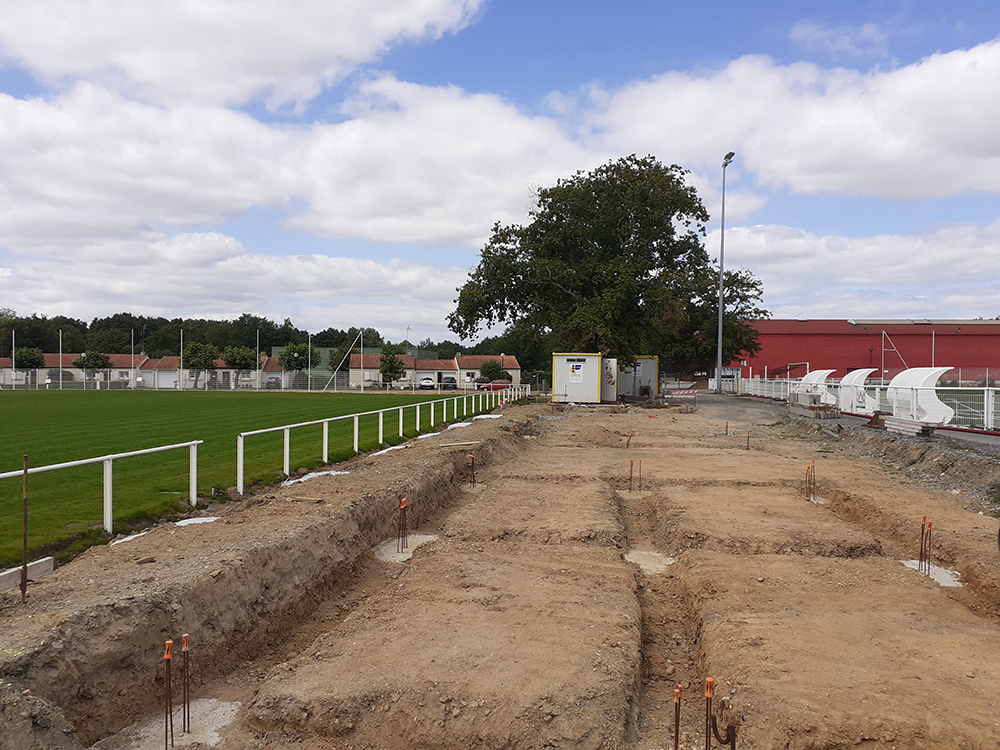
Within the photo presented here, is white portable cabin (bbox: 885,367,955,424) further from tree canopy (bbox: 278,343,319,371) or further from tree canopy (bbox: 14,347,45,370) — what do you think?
tree canopy (bbox: 14,347,45,370)

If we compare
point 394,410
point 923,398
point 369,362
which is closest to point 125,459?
point 394,410

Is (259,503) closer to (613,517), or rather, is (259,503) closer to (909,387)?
(613,517)

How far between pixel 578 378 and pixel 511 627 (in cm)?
3386

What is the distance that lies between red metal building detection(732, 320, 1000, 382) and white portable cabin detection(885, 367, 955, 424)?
1861 inches

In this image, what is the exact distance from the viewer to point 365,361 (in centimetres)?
9050

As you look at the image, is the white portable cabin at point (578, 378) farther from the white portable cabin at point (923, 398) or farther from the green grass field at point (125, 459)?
the white portable cabin at point (923, 398)

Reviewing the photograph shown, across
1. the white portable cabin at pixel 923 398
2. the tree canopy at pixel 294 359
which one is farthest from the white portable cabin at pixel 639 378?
the tree canopy at pixel 294 359

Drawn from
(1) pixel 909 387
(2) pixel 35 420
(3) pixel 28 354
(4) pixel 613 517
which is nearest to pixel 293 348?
(3) pixel 28 354

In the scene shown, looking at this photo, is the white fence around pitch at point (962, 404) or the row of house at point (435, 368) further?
the row of house at point (435, 368)

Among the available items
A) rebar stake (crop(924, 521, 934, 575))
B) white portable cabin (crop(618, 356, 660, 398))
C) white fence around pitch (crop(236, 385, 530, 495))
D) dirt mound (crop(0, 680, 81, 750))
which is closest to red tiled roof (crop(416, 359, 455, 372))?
white portable cabin (crop(618, 356, 660, 398))

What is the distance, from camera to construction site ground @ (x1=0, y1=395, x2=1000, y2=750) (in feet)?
15.0

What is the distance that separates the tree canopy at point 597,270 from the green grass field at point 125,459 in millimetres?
18811

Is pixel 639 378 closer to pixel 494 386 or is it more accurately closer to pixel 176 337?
pixel 494 386

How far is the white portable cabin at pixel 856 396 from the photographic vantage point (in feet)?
93.6
